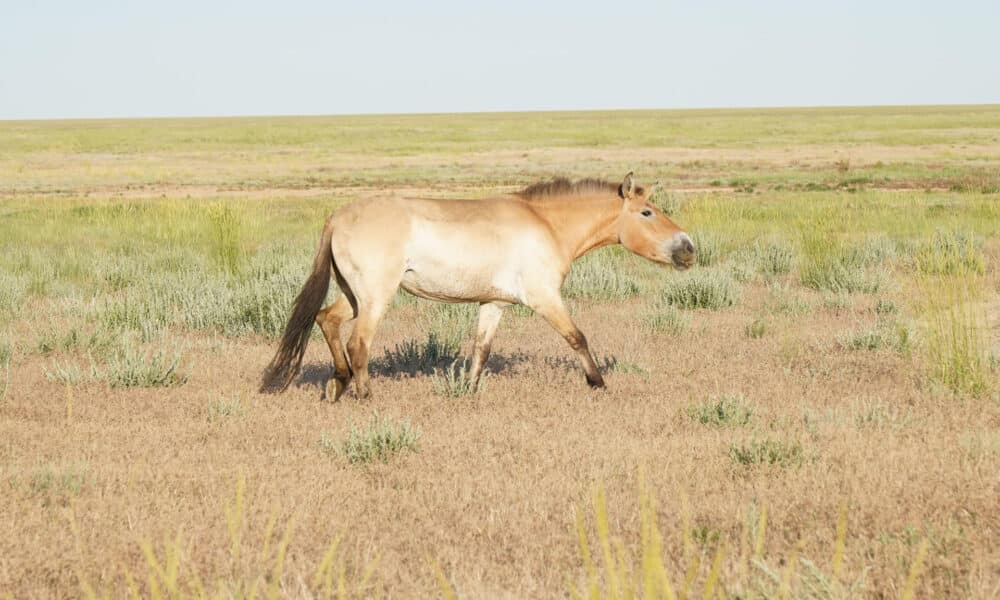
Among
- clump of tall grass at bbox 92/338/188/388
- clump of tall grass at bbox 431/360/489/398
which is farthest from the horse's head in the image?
clump of tall grass at bbox 92/338/188/388

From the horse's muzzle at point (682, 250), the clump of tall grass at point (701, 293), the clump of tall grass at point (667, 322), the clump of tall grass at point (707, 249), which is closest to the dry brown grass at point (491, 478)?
the horse's muzzle at point (682, 250)

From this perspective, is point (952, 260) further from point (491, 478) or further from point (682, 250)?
point (491, 478)

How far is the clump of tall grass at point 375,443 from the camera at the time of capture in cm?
591

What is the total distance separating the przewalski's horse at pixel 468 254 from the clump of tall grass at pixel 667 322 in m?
2.56

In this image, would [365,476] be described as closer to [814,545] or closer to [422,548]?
[422,548]

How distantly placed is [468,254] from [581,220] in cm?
106

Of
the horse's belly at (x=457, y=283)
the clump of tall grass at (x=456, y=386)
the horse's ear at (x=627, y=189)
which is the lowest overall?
the clump of tall grass at (x=456, y=386)

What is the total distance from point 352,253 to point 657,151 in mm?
66002

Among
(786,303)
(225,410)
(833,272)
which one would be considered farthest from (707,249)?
(225,410)

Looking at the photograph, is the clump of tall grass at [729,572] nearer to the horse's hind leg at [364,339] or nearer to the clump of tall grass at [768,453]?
the clump of tall grass at [768,453]

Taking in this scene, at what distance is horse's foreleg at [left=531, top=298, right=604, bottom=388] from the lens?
757cm

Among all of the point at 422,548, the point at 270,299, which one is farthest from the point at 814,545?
the point at 270,299

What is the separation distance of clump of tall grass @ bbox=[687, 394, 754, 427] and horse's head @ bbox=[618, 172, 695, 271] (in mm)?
1434

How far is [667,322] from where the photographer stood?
1055 cm
